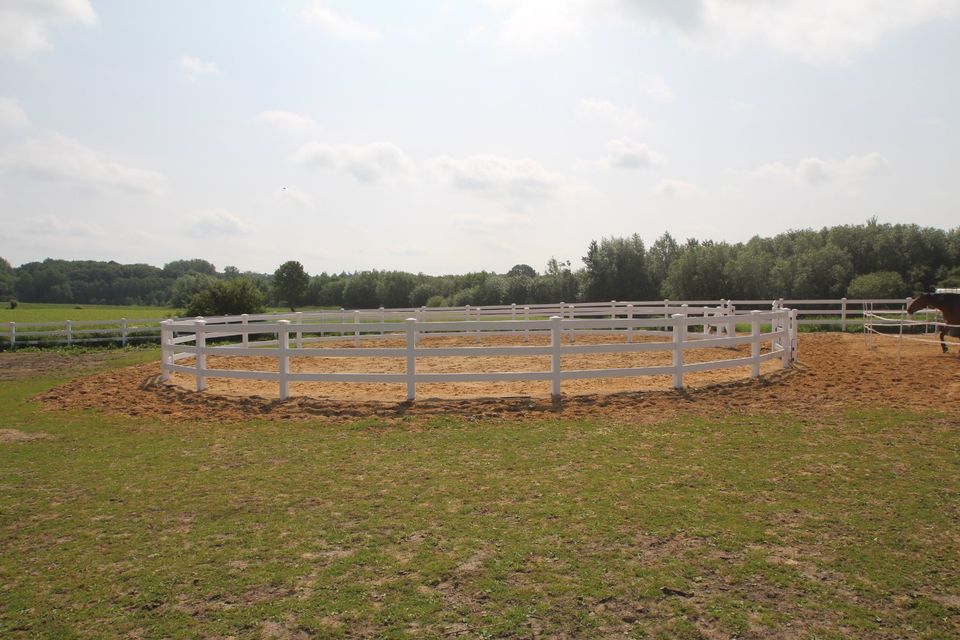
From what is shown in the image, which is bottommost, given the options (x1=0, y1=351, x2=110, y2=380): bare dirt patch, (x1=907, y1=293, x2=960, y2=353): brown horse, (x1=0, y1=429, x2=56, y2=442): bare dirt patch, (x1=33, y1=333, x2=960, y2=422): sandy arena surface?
(x1=0, y1=429, x2=56, y2=442): bare dirt patch

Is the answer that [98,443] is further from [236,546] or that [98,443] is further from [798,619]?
[798,619]

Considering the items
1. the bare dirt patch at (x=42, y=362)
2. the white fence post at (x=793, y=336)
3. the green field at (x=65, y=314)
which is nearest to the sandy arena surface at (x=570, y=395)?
the white fence post at (x=793, y=336)

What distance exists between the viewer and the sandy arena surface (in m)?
8.63

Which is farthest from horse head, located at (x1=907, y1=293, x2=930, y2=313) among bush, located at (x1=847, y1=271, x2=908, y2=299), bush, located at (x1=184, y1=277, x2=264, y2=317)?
bush, located at (x1=184, y1=277, x2=264, y2=317)

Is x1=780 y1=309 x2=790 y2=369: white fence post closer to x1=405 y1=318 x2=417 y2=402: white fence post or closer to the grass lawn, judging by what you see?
the grass lawn

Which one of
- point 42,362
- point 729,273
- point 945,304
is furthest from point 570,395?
point 729,273

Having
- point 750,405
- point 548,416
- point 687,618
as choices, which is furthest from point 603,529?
point 750,405

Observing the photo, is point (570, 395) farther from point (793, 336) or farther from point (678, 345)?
point (793, 336)

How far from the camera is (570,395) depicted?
31.6 feet

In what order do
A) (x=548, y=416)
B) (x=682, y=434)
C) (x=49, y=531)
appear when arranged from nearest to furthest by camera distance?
(x=49, y=531)
(x=682, y=434)
(x=548, y=416)

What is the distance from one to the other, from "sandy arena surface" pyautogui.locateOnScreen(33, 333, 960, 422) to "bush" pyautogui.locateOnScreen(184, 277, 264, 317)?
666 inches

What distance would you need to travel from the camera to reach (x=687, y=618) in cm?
315

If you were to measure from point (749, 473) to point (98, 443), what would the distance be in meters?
7.56

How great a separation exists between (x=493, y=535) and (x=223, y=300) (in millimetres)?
29231
